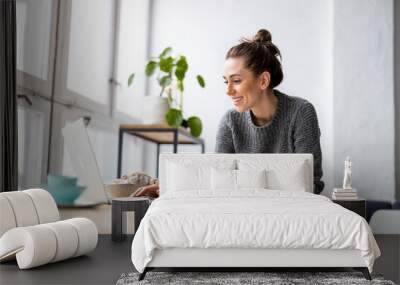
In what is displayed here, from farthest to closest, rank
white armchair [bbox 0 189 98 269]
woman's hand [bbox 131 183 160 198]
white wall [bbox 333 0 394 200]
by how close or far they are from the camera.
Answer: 1. white wall [bbox 333 0 394 200]
2. woman's hand [bbox 131 183 160 198]
3. white armchair [bbox 0 189 98 269]

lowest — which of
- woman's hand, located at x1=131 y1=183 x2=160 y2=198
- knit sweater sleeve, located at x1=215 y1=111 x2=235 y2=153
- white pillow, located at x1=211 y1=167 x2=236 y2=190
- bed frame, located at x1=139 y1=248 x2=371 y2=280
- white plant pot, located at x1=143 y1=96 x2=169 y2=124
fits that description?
bed frame, located at x1=139 y1=248 x2=371 y2=280

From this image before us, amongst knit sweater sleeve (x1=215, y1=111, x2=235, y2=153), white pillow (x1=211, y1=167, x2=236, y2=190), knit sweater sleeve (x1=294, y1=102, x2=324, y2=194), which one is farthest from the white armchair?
knit sweater sleeve (x1=294, y1=102, x2=324, y2=194)

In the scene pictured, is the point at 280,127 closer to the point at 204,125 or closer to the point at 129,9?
the point at 204,125

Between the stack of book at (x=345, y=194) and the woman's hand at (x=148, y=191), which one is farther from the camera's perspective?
the woman's hand at (x=148, y=191)

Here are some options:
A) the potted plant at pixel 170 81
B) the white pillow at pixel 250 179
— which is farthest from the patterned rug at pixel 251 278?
the potted plant at pixel 170 81

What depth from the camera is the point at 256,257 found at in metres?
2.31

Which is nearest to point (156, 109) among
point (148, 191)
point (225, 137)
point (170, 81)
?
point (170, 81)

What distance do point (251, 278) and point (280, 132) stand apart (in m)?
1.30

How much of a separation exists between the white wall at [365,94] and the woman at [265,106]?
2202 millimetres

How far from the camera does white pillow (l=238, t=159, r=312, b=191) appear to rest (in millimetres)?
3256

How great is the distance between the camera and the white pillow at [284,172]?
326 cm

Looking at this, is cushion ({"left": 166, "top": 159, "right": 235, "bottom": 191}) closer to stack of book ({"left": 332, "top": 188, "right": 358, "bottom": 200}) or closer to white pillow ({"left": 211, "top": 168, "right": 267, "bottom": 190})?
white pillow ({"left": 211, "top": 168, "right": 267, "bottom": 190})

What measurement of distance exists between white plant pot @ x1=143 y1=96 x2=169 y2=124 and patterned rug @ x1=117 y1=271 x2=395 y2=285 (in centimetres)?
209

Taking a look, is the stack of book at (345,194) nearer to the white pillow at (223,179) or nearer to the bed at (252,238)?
the white pillow at (223,179)
